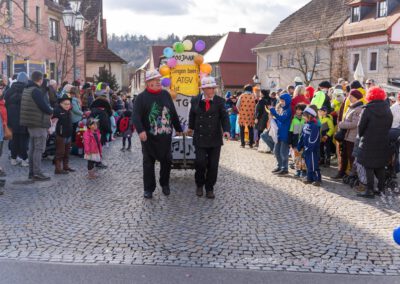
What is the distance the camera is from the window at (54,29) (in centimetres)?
3272

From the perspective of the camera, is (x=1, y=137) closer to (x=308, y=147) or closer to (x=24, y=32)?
(x=308, y=147)

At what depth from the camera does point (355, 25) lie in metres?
36.7

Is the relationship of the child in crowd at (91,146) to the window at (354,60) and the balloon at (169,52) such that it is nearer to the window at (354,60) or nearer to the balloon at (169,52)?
the balloon at (169,52)

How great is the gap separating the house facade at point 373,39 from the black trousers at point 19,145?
2576 centimetres

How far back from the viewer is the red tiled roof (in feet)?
146

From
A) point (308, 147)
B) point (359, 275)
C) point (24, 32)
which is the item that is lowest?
point (359, 275)

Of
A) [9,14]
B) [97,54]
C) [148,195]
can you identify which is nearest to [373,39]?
[97,54]

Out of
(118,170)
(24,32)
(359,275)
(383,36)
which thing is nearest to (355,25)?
(383,36)

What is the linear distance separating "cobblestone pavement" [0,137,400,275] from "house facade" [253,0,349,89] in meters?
31.4

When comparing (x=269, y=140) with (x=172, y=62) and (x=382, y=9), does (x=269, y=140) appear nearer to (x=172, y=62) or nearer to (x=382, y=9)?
(x=172, y=62)

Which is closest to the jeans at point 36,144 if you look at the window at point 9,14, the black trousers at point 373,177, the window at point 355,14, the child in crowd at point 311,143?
the child in crowd at point 311,143

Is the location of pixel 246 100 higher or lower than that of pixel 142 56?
lower

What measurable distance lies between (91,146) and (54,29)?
25187 millimetres

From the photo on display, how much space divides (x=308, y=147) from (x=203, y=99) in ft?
7.68
